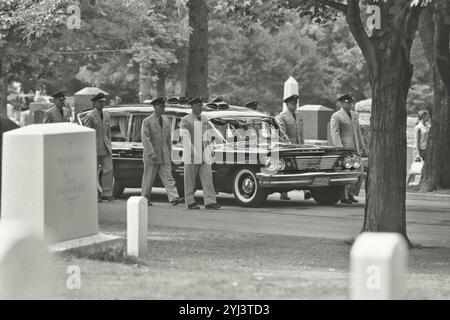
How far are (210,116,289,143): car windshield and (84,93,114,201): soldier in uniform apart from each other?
1805 millimetres

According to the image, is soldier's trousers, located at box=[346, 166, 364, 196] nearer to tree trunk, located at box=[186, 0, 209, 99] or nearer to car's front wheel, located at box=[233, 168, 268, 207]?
car's front wheel, located at box=[233, 168, 268, 207]

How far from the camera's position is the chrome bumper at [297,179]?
62.3 ft

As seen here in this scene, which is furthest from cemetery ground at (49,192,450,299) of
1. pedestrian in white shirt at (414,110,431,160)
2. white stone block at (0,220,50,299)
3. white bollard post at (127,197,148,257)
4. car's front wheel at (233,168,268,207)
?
pedestrian in white shirt at (414,110,431,160)

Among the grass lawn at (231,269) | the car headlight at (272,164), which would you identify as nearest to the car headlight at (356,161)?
the car headlight at (272,164)

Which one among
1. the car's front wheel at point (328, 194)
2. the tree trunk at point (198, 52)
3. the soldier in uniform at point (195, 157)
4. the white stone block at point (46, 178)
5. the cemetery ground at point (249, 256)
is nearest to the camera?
the cemetery ground at point (249, 256)

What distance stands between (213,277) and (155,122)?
9721 millimetres

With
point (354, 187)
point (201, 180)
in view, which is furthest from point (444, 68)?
point (201, 180)

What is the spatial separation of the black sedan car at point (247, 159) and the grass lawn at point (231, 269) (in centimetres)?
385

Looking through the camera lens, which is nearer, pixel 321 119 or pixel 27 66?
pixel 27 66

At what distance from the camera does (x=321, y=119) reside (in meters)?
31.7

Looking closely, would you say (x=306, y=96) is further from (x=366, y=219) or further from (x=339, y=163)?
(x=366, y=219)

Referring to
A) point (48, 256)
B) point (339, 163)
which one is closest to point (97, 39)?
point (339, 163)

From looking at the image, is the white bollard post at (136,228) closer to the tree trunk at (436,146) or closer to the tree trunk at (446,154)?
the tree trunk at (436,146)

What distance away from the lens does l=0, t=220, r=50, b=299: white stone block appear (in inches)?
242
